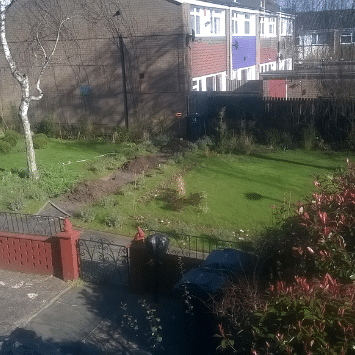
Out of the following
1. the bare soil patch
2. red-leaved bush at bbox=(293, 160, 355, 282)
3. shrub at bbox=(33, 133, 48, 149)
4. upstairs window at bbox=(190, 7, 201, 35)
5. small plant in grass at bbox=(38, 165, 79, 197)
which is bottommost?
the bare soil patch

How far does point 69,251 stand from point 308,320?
16.4 ft

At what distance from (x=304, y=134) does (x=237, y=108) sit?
3.12 meters

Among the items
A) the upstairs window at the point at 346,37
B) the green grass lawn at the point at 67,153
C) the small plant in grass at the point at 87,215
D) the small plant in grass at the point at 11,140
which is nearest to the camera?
the small plant in grass at the point at 87,215

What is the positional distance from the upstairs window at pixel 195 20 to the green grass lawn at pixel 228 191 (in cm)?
815

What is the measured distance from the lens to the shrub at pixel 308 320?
390 cm

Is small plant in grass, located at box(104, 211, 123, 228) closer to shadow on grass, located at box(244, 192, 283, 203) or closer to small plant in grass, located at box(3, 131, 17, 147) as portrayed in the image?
shadow on grass, located at box(244, 192, 283, 203)

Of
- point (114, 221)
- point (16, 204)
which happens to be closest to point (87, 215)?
point (114, 221)

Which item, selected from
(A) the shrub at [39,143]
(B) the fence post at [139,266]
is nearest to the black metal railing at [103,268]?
(B) the fence post at [139,266]

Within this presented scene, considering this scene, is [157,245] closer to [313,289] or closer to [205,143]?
[313,289]

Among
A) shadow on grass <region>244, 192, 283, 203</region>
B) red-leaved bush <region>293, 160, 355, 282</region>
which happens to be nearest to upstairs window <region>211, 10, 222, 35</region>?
shadow on grass <region>244, 192, 283, 203</region>

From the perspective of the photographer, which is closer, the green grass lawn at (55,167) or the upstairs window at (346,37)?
the green grass lawn at (55,167)

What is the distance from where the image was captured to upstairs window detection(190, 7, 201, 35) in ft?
70.8

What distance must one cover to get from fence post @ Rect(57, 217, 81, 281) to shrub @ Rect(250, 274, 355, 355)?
440 centimetres

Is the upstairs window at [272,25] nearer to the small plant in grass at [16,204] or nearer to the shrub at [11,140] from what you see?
the shrub at [11,140]
